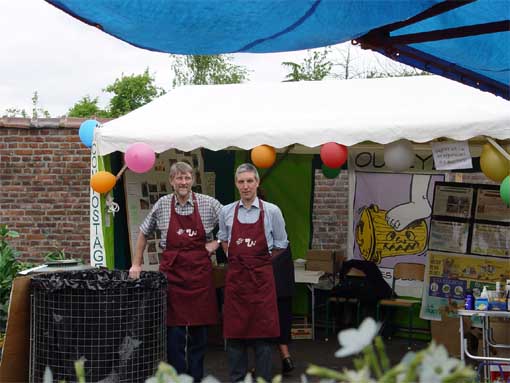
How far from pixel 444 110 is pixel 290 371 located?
242cm

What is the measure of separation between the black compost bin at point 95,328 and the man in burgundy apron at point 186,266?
→ 71 centimetres

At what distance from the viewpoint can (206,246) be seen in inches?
215

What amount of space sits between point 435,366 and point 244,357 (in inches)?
182

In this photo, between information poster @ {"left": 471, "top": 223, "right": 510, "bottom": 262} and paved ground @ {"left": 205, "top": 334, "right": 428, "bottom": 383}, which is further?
information poster @ {"left": 471, "top": 223, "right": 510, "bottom": 262}

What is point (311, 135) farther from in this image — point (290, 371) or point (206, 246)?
point (290, 371)

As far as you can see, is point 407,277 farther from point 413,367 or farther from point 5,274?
point 413,367

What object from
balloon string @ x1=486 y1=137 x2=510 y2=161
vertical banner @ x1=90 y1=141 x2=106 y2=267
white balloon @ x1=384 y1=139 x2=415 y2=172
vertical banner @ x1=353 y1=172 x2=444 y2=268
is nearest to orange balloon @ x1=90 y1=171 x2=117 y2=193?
vertical banner @ x1=90 y1=141 x2=106 y2=267

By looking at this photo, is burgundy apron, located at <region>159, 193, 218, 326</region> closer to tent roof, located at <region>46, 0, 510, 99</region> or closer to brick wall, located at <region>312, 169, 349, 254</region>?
tent roof, located at <region>46, 0, 510, 99</region>

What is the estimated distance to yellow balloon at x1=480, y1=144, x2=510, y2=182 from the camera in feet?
17.9

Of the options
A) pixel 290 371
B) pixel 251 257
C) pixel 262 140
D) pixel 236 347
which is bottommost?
pixel 290 371

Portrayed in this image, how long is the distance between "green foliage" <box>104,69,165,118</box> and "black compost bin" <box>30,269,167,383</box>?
25.2 m

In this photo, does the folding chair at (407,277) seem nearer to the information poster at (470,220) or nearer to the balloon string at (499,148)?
the information poster at (470,220)

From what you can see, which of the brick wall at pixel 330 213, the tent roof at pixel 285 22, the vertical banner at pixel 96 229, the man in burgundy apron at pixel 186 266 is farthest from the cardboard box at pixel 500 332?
the brick wall at pixel 330 213

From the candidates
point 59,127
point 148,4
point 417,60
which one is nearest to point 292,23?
point 148,4
